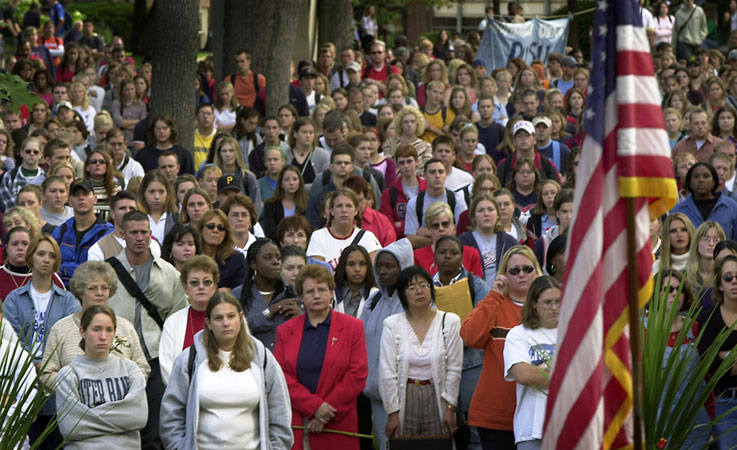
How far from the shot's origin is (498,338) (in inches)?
374

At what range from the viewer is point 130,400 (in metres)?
→ 9.33

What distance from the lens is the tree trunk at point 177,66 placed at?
16.6 metres

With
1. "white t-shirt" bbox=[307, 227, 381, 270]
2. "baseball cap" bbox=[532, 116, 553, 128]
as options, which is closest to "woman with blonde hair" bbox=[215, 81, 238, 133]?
"baseball cap" bbox=[532, 116, 553, 128]

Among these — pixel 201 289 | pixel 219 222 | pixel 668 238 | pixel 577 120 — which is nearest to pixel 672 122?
pixel 577 120

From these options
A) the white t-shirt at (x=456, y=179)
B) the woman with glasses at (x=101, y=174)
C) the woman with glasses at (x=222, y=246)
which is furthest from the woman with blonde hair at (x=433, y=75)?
the woman with glasses at (x=222, y=246)

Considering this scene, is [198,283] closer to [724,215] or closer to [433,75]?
[724,215]

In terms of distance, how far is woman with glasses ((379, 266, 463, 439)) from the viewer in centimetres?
978

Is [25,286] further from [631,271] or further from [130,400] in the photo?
[631,271]

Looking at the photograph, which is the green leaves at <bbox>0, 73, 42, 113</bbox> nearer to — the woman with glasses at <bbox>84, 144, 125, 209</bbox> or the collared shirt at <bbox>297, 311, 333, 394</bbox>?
the collared shirt at <bbox>297, 311, 333, 394</bbox>

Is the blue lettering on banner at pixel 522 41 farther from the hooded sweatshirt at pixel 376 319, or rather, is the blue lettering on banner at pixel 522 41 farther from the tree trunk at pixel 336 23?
the hooded sweatshirt at pixel 376 319

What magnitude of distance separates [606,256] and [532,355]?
329 cm

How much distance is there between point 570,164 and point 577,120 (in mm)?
3994

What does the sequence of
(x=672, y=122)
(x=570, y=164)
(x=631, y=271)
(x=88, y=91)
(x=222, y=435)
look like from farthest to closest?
(x=88, y=91), (x=672, y=122), (x=570, y=164), (x=222, y=435), (x=631, y=271)

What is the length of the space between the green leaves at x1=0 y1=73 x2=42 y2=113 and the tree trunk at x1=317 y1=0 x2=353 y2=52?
1973cm
